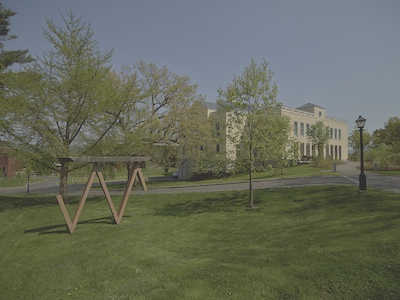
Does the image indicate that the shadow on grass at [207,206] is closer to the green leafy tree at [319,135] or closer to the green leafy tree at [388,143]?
the green leafy tree at [388,143]

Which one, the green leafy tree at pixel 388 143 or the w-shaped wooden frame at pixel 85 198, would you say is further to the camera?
the green leafy tree at pixel 388 143

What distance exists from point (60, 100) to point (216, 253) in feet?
40.0

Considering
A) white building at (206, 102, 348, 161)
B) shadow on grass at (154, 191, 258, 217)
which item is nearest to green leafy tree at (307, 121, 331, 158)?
white building at (206, 102, 348, 161)

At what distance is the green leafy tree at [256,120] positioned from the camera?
41.0ft

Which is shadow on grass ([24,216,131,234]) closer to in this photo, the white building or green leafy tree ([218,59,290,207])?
green leafy tree ([218,59,290,207])

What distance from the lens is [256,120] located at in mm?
12820

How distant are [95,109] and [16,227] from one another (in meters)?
6.64

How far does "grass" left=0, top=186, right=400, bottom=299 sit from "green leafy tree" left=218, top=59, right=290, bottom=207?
8.81 feet

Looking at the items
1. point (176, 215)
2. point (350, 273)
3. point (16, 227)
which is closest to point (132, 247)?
point (176, 215)

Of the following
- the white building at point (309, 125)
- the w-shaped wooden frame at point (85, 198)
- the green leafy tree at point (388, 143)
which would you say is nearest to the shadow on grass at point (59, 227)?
the w-shaped wooden frame at point (85, 198)

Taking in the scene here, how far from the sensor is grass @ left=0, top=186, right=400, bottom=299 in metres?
4.77

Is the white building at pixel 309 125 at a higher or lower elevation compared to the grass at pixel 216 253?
higher

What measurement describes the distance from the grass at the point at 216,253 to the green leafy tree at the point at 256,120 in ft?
8.81

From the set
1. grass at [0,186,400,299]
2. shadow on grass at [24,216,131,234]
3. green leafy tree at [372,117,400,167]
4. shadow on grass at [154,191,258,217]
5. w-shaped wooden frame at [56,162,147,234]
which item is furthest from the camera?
green leafy tree at [372,117,400,167]
